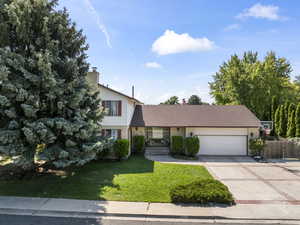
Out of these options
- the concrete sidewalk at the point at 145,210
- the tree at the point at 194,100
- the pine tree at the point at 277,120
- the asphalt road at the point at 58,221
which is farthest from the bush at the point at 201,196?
the tree at the point at 194,100

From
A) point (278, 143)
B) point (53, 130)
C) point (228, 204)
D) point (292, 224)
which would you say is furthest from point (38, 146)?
point (278, 143)

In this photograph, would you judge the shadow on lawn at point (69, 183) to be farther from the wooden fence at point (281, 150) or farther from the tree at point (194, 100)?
the tree at point (194, 100)

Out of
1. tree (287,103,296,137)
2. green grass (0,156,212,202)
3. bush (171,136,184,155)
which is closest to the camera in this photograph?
green grass (0,156,212,202)

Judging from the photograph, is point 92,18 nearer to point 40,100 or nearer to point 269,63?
point 40,100

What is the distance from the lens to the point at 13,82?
24.6 feet

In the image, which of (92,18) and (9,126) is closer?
(9,126)

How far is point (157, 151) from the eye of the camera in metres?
16.9

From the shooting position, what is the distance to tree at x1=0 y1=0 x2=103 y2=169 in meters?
7.43

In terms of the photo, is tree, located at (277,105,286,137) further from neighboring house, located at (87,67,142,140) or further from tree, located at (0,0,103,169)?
tree, located at (0,0,103,169)

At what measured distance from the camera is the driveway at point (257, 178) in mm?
7273

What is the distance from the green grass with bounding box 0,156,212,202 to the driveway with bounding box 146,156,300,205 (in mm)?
1643

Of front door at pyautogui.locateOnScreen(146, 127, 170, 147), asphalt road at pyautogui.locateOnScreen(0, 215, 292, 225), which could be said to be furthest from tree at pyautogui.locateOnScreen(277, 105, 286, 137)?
asphalt road at pyautogui.locateOnScreen(0, 215, 292, 225)

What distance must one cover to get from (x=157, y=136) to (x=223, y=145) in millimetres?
5981

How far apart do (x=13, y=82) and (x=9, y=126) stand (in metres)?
1.76
